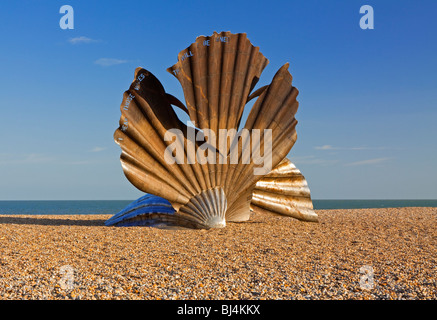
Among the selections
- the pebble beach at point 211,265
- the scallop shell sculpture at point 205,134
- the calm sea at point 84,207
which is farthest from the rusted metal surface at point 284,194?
A: the calm sea at point 84,207

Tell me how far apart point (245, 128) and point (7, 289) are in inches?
232

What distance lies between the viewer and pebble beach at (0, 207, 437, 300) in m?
3.90

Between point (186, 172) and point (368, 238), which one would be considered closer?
point (368, 238)

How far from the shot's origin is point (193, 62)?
8.47 metres

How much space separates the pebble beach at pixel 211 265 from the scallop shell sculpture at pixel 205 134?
0.80 m

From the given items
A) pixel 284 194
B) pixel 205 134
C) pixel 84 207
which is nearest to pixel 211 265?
pixel 205 134

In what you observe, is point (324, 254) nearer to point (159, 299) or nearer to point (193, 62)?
point (159, 299)

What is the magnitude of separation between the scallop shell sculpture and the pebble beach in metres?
0.80

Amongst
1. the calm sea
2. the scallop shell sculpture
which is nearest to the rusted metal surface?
the scallop shell sculpture

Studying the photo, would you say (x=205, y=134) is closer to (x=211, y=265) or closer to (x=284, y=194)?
(x=284, y=194)

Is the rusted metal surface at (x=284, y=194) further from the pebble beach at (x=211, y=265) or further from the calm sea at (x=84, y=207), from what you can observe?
the calm sea at (x=84, y=207)

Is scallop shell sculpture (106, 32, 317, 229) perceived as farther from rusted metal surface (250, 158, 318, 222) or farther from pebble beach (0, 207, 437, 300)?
pebble beach (0, 207, 437, 300)

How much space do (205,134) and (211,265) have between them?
13.0ft
